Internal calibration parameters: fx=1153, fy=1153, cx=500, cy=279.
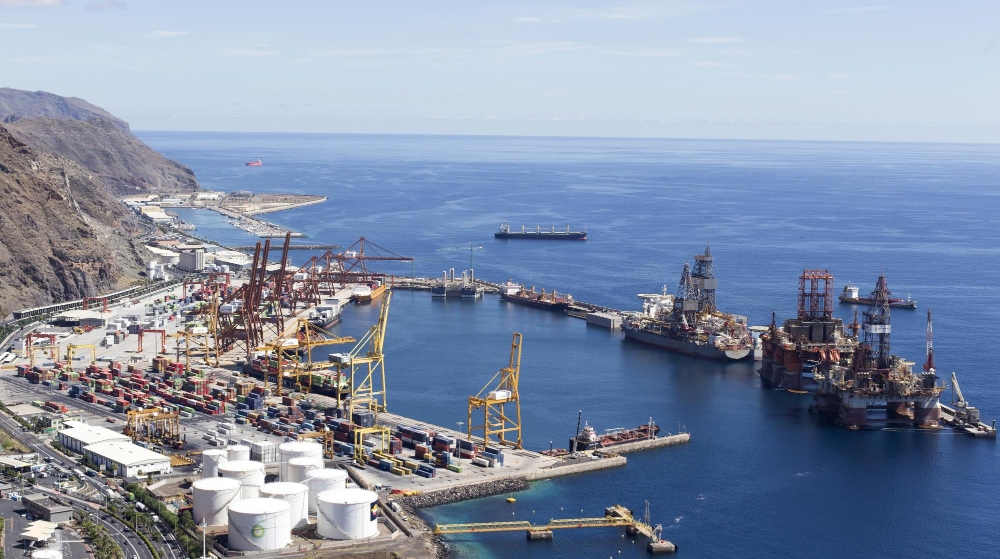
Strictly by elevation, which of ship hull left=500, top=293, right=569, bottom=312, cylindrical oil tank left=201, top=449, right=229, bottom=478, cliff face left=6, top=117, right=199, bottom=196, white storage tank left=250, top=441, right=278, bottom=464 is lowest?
white storage tank left=250, top=441, right=278, bottom=464

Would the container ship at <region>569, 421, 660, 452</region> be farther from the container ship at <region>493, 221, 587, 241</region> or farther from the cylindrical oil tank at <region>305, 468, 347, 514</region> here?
the container ship at <region>493, 221, 587, 241</region>

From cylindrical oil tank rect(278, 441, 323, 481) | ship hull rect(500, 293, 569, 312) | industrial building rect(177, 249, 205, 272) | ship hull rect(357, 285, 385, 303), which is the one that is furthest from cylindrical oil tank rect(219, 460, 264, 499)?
industrial building rect(177, 249, 205, 272)

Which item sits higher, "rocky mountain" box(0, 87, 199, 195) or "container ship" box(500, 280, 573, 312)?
"rocky mountain" box(0, 87, 199, 195)

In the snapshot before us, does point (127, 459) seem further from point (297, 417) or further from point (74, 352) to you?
point (74, 352)

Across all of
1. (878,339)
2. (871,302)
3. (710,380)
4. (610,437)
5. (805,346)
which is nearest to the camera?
(610,437)

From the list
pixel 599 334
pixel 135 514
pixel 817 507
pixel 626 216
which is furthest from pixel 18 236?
pixel 626 216

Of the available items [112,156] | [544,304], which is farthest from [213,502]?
[112,156]
